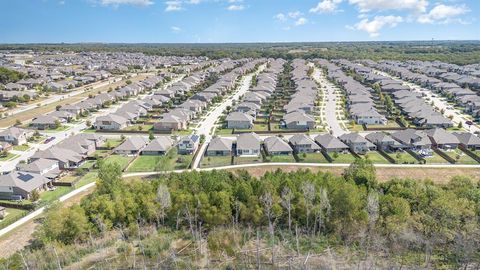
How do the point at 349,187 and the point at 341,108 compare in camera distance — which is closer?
the point at 349,187

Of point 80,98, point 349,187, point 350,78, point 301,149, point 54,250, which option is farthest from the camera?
point 350,78

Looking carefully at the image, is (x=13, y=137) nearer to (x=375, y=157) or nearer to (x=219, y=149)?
(x=219, y=149)

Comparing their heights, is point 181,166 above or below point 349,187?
below

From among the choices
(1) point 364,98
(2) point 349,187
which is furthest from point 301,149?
(1) point 364,98

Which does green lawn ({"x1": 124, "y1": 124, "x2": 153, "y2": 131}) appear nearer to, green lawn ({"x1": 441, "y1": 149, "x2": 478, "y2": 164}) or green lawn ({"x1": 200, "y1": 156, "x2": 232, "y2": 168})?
green lawn ({"x1": 200, "y1": 156, "x2": 232, "y2": 168})

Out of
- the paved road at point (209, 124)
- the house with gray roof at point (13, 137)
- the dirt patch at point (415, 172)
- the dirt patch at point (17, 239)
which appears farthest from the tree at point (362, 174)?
the house with gray roof at point (13, 137)

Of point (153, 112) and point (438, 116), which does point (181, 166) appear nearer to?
point (153, 112)

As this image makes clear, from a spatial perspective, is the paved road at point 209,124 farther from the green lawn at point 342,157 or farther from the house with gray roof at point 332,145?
the green lawn at point 342,157

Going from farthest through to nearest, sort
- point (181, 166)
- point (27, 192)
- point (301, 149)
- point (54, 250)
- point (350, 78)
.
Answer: point (350, 78) < point (301, 149) < point (181, 166) < point (27, 192) < point (54, 250)
